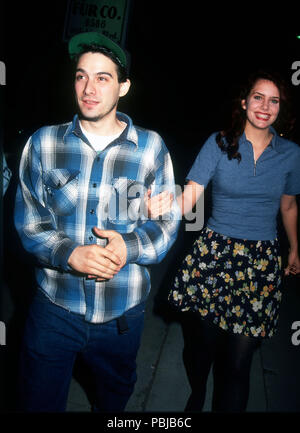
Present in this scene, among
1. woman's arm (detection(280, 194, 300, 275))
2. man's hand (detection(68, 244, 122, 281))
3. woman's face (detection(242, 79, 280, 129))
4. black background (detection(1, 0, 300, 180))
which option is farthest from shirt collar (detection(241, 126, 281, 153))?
man's hand (detection(68, 244, 122, 281))

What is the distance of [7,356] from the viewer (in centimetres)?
265

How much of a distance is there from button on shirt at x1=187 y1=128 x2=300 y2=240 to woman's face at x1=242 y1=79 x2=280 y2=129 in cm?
13

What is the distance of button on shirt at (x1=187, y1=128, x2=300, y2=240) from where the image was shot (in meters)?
1.98

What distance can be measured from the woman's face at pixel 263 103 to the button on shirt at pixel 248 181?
132 mm

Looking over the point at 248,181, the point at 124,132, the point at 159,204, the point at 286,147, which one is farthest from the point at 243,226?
the point at 124,132

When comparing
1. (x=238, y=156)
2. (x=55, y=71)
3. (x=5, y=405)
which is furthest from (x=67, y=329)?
(x=55, y=71)

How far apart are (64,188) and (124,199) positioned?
0.96ft

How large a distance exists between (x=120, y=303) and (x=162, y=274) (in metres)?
2.82

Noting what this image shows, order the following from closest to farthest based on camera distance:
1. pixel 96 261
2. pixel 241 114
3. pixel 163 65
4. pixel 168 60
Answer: pixel 96 261
pixel 241 114
pixel 168 60
pixel 163 65

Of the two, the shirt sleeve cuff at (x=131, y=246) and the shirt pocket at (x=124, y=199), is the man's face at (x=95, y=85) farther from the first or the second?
the shirt sleeve cuff at (x=131, y=246)

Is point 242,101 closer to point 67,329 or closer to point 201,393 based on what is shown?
point 67,329

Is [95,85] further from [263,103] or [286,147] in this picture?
[286,147]

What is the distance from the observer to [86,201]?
154cm

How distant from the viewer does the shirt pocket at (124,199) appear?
5.09ft
